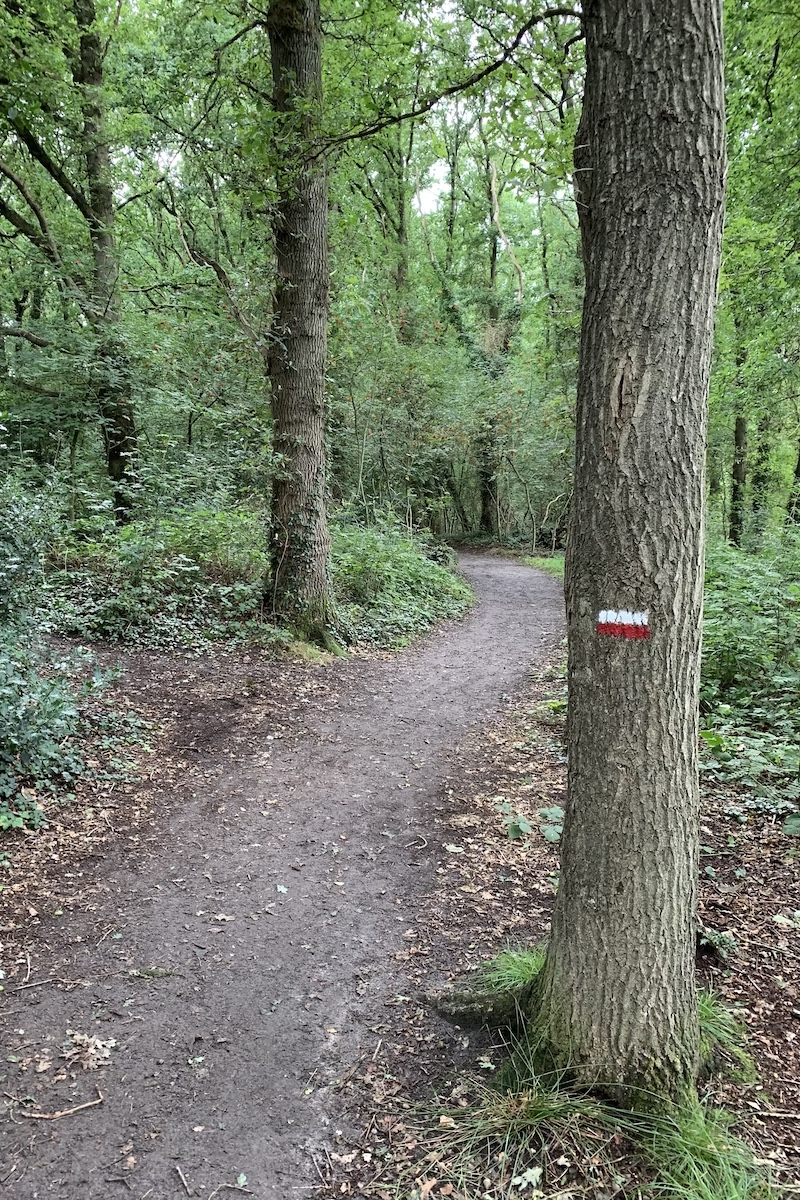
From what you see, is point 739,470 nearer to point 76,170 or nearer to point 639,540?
point 76,170

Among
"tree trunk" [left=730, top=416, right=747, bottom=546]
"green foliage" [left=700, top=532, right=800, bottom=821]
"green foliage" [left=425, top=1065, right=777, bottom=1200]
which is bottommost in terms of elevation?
"green foliage" [left=425, top=1065, right=777, bottom=1200]

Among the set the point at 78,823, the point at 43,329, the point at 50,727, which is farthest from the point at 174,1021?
the point at 43,329

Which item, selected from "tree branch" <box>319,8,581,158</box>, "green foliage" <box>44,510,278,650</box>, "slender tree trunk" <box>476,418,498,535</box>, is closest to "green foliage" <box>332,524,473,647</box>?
"green foliage" <box>44,510,278,650</box>

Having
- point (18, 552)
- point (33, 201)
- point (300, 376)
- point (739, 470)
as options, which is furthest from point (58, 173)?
point (739, 470)

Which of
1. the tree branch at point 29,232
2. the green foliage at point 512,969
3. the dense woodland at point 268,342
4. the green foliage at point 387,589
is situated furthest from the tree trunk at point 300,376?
the tree branch at point 29,232

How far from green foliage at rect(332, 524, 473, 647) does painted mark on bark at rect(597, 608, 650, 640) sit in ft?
22.7

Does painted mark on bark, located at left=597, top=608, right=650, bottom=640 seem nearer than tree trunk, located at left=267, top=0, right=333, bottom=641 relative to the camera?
Yes

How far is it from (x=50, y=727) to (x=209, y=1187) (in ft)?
10.0

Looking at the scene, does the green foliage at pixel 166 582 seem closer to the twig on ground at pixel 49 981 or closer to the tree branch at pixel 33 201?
the twig on ground at pixel 49 981

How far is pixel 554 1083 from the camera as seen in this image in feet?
7.47

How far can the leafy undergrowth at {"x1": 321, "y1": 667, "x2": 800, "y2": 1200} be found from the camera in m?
2.02

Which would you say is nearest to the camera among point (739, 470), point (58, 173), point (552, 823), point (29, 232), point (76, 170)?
point (552, 823)

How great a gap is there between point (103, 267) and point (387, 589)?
25.0ft

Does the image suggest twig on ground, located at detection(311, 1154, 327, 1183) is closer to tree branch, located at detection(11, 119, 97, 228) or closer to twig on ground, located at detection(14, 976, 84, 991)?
twig on ground, located at detection(14, 976, 84, 991)
